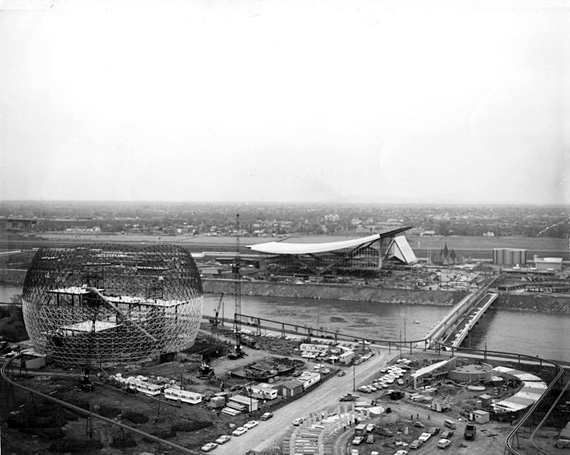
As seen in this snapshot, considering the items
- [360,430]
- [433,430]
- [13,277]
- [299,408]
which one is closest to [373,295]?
[13,277]

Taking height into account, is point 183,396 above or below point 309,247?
below

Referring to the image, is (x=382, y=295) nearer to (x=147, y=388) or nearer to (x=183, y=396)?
(x=147, y=388)

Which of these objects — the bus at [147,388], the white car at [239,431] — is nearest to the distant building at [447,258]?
the bus at [147,388]

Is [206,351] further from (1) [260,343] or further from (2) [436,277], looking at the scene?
(2) [436,277]

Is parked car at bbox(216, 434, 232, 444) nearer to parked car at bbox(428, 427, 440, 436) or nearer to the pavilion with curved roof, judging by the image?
parked car at bbox(428, 427, 440, 436)

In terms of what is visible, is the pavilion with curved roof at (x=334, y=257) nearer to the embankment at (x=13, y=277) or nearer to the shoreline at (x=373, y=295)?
the shoreline at (x=373, y=295)

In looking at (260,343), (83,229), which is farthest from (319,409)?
(83,229)
